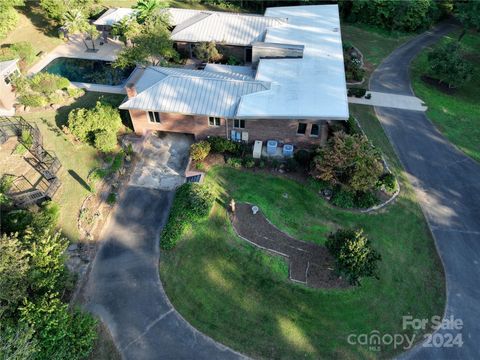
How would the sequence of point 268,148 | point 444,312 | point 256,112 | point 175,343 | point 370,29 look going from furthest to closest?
point 370,29
point 268,148
point 256,112
point 444,312
point 175,343

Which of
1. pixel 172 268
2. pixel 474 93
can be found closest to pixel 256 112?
pixel 172 268

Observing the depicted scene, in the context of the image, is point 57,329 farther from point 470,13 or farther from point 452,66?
point 470,13

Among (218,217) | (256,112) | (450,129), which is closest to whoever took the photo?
(218,217)

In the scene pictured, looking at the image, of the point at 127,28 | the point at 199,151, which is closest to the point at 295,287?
the point at 199,151

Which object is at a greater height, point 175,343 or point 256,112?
point 256,112

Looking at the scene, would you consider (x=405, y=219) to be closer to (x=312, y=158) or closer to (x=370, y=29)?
(x=312, y=158)

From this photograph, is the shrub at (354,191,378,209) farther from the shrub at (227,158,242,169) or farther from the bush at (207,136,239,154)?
the bush at (207,136,239,154)

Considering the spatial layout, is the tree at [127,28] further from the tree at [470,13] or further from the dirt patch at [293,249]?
the tree at [470,13]
